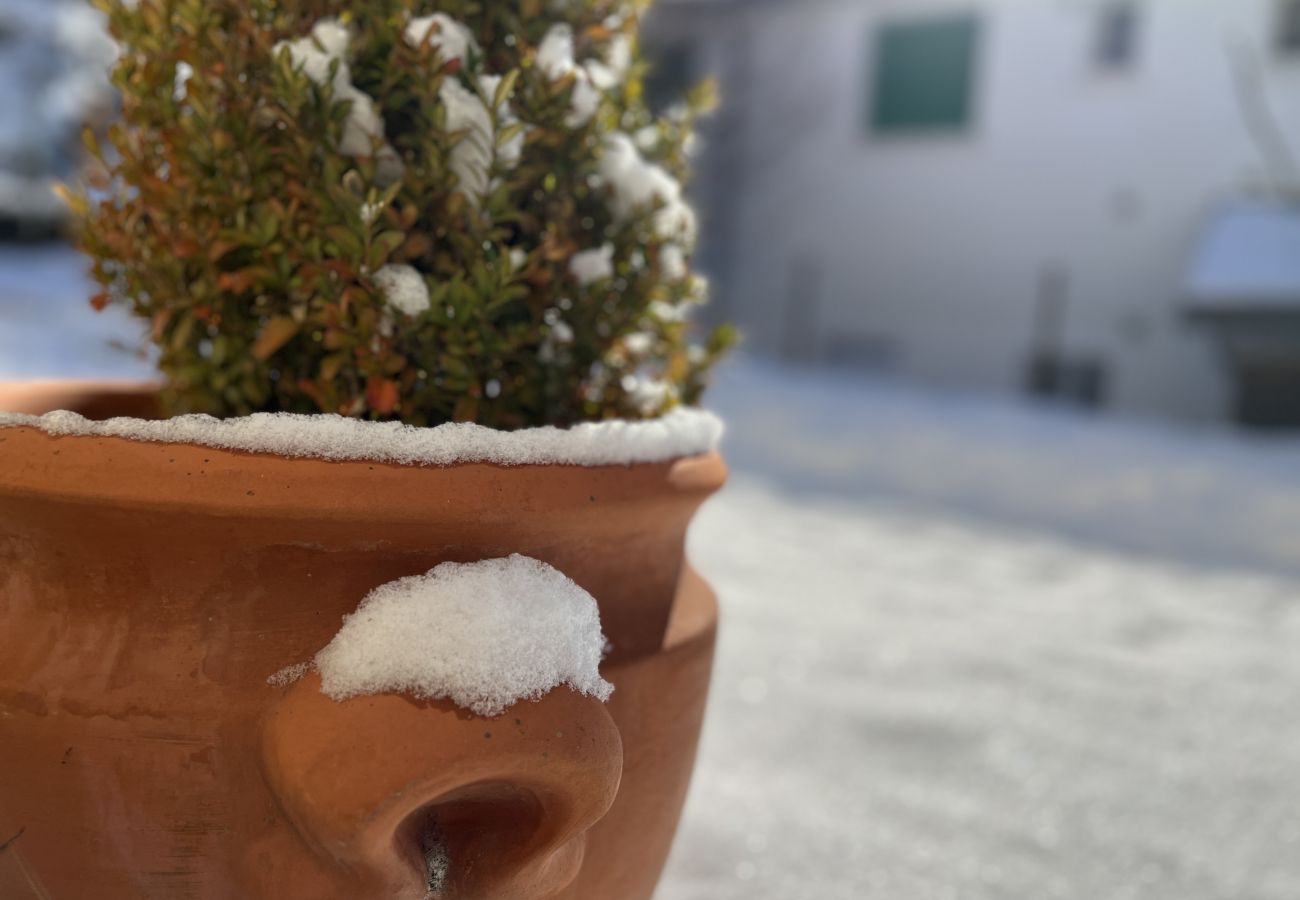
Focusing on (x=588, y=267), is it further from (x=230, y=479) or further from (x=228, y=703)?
(x=228, y=703)

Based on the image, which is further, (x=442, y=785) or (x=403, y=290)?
(x=403, y=290)

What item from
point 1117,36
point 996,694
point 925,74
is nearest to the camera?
point 996,694

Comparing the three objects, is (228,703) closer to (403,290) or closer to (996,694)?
(403,290)

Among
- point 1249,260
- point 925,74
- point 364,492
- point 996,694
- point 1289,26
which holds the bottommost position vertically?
point 996,694

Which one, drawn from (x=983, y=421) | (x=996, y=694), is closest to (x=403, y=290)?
(x=996, y=694)

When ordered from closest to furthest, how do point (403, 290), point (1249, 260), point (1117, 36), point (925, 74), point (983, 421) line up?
point (403, 290) < point (983, 421) < point (1249, 260) < point (1117, 36) < point (925, 74)

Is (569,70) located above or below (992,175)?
below
